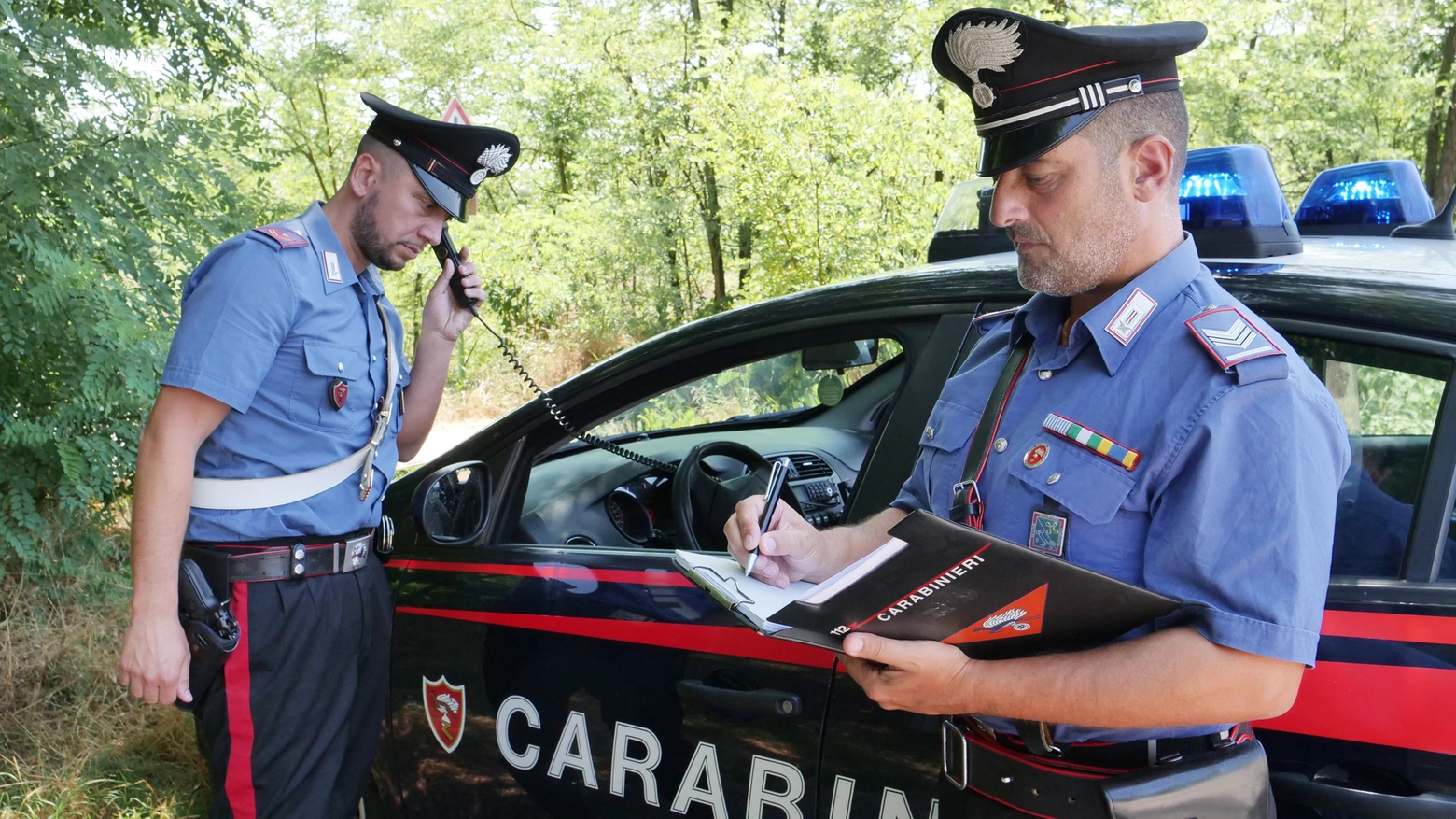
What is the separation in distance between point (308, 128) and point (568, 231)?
12.4 feet

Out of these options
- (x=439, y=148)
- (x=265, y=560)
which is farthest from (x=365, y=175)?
(x=265, y=560)

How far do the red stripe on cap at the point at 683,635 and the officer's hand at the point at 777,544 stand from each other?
0.17 m

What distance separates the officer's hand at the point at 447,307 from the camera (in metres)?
2.47

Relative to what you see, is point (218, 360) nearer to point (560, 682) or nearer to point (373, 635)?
point (373, 635)

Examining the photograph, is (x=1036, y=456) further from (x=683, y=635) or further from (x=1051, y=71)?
(x=683, y=635)

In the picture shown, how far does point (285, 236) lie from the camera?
7.14 ft

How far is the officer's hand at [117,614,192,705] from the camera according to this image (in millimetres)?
1942


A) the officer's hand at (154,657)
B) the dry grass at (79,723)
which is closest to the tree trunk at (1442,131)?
the dry grass at (79,723)

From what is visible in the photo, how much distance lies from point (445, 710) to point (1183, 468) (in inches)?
64.9

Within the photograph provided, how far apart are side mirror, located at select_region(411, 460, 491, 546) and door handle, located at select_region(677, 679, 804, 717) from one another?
26.2 inches

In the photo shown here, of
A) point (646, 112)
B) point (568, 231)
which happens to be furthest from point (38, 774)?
point (646, 112)

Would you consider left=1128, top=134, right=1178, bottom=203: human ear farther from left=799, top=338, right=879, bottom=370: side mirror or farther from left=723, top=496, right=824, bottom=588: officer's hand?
left=799, top=338, right=879, bottom=370: side mirror

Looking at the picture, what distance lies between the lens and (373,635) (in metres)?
2.32

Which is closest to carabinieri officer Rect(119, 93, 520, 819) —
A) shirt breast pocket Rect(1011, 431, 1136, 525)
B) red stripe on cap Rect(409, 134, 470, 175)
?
red stripe on cap Rect(409, 134, 470, 175)
